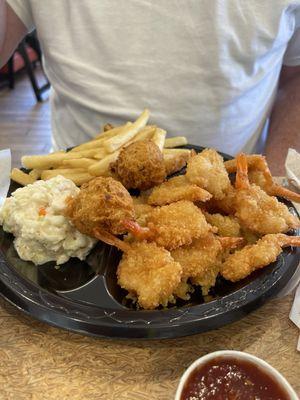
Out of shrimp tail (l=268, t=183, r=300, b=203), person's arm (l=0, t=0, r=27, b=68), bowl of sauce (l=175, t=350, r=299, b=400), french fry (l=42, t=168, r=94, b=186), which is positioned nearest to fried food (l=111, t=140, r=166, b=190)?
french fry (l=42, t=168, r=94, b=186)

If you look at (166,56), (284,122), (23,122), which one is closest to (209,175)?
(166,56)

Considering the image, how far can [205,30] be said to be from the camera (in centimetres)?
186

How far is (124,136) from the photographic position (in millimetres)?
1715

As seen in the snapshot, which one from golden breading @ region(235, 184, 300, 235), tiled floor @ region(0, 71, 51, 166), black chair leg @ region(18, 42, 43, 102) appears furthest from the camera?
black chair leg @ region(18, 42, 43, 102)

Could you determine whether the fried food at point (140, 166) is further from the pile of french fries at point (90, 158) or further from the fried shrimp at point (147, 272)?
the fried shrimp at point (147, 272)

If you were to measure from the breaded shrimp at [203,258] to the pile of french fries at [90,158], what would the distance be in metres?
0.49

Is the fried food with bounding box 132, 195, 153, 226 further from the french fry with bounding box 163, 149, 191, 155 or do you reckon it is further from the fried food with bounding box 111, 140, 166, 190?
the french fry with bounding box 163, 149, 191, 155

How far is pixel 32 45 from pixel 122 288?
21.7 ft

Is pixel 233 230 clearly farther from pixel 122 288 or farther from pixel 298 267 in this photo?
pixel 122 288

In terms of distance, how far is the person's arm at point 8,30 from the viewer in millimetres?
2006

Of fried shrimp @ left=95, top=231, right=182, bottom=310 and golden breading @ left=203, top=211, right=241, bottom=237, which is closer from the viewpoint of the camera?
fried shrimp @ left=95, top=231, right=182, bottom=310

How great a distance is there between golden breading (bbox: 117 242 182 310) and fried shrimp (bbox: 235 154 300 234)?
327mm

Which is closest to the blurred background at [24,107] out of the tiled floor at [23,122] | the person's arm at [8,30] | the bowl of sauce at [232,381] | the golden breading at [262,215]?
the tiled floor at [23,122]

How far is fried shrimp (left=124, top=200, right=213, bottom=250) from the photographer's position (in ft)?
4.37
